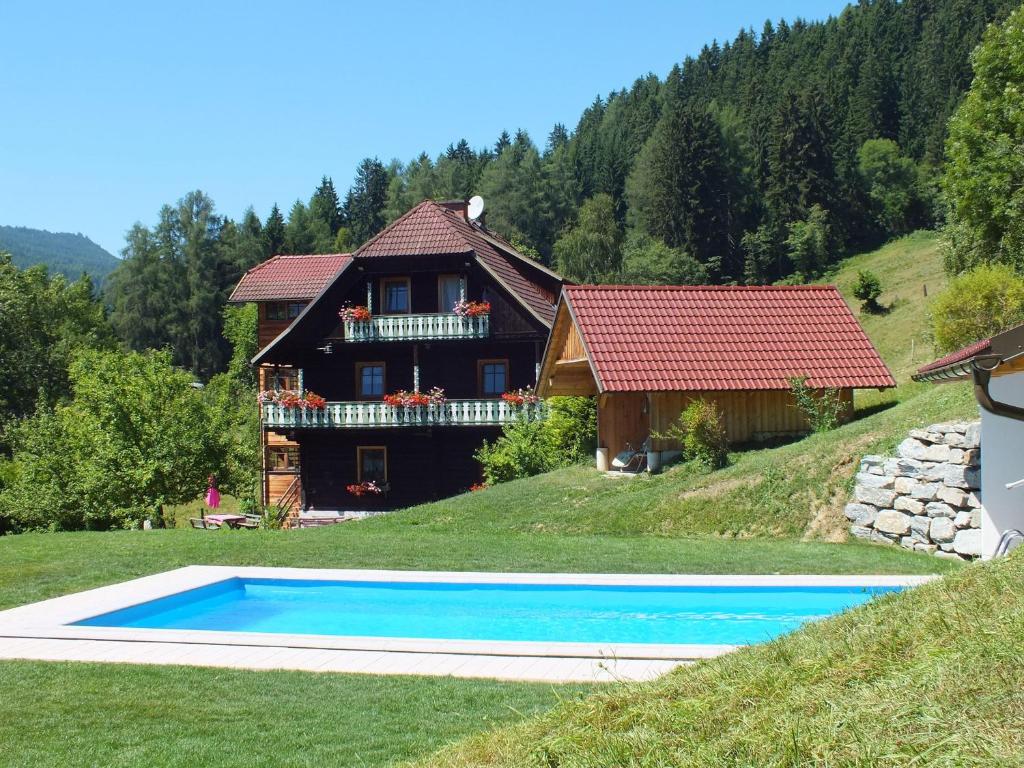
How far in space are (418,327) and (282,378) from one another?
402 inches

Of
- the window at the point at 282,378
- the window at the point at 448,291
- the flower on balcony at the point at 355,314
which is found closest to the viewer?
the flower on balcony at the point at 355,314

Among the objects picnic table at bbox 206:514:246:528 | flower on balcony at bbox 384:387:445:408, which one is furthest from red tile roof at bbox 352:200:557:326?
picnic table at bbox 206:514:246:528

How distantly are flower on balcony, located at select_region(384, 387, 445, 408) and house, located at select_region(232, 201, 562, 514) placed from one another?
44mm

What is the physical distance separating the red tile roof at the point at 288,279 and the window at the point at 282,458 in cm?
600

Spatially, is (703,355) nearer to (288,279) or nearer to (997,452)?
(997,452)

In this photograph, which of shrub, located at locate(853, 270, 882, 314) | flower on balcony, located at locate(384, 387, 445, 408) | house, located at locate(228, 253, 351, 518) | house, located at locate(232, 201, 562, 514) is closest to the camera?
flower on balcony, located at locate(384, 387, 445, 408)

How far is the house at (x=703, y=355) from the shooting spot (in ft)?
67.4

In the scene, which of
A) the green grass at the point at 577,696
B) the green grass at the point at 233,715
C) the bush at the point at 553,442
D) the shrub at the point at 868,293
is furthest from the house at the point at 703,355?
the shrub at the point at 868,293

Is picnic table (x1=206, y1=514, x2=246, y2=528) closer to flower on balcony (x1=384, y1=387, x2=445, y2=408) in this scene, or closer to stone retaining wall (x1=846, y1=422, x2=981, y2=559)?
flower on balcony (x1=384, y1=387, x2=445, y2=408)

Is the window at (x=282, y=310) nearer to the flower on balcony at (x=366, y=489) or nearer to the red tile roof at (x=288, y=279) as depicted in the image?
the red tile roof at (x=288, y=279)

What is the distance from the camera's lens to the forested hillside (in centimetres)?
7575

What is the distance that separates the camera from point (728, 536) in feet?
54.2

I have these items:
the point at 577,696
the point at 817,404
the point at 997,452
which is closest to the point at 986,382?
the point at 997,452

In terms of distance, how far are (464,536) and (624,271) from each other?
55.8m
